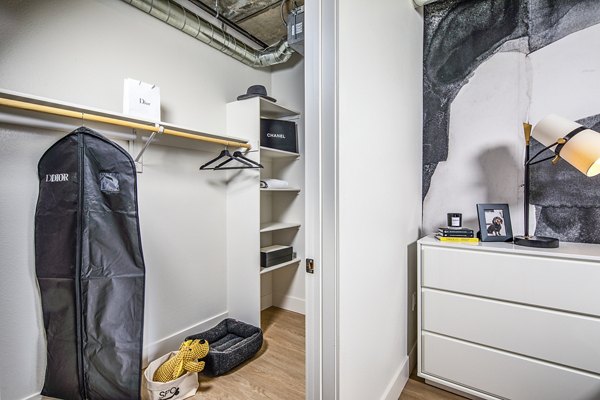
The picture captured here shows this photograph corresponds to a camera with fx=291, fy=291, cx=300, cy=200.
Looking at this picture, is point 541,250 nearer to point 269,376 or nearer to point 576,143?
point 576,143

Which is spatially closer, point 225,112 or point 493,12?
point 493,12

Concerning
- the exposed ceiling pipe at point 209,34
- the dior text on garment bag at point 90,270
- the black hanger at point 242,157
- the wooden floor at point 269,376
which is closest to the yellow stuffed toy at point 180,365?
the wooden floor at point 269,376

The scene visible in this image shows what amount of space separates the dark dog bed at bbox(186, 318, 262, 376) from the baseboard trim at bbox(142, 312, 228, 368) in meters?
0.09

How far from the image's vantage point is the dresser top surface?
138cm

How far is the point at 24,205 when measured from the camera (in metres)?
1.47

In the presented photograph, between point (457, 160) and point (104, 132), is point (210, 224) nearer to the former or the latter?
point (104, 132)

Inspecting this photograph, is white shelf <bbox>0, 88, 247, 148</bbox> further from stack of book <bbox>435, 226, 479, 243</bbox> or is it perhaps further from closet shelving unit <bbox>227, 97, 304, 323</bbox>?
stack of book <bbox>435, 226, 479, 243</bbox>

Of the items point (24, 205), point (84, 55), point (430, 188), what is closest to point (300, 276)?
point (430, 188)

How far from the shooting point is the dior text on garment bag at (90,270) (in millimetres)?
1316

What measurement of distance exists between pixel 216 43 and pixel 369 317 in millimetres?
2215

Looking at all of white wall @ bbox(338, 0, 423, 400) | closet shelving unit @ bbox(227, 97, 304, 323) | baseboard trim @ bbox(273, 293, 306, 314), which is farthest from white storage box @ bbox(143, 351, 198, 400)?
baseboard trim @ bbox(273, 293, 306, 314)

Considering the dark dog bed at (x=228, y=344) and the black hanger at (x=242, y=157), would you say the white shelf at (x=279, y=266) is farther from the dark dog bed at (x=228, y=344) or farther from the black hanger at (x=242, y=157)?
the black hanger at (x=242, y=157)

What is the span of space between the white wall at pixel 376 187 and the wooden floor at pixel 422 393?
5cm

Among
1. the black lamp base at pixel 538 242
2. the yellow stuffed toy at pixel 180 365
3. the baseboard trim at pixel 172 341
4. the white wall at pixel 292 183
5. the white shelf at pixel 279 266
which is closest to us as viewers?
the black lamp base at pixel 538 242
